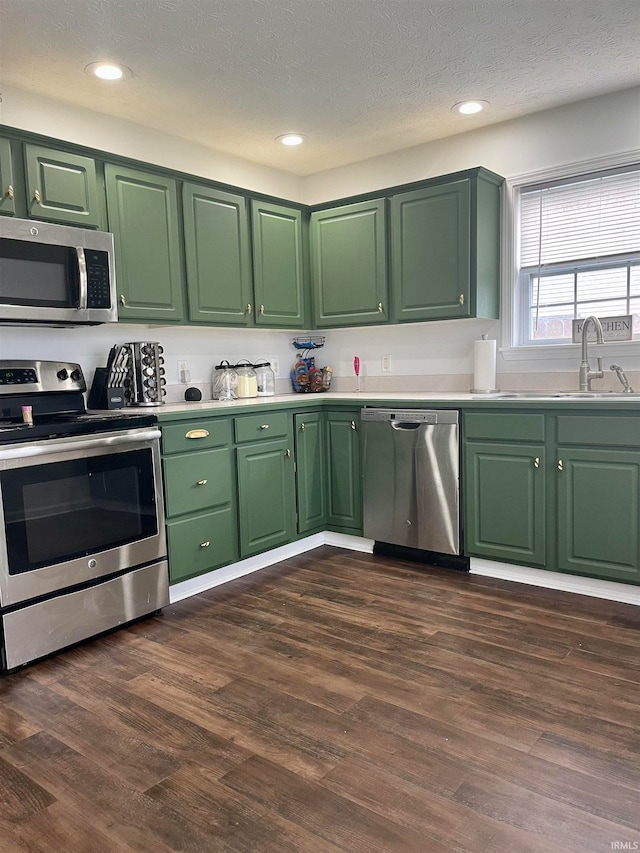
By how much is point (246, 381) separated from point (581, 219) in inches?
82.2

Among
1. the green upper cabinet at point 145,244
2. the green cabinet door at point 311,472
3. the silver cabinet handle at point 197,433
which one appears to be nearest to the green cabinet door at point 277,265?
the green upper cabinet at point 145,244

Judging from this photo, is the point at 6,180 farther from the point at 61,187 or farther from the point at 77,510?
the point at 77,510

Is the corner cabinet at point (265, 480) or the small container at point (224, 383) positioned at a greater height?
the small container at point (224, 383)

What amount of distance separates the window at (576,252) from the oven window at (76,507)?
2270 millimetres

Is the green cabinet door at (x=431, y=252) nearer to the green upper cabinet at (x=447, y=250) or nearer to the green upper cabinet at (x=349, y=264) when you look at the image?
the green upper cabinet at (x=447, y=250)

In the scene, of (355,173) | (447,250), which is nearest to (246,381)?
(447,250)

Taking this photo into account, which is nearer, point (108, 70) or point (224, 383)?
point (108, 70)

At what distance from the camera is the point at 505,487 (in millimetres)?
3117

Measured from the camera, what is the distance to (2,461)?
2279 mm

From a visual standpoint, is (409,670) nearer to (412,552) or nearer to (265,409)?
(412,552)

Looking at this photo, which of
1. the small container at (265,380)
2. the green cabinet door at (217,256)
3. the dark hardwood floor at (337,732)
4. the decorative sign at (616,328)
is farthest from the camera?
the small container at (265,380)

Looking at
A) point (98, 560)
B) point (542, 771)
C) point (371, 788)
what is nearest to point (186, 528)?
point (98, 560)

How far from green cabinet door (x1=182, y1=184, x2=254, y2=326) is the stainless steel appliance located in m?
0.85

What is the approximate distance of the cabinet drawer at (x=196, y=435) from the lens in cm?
291
